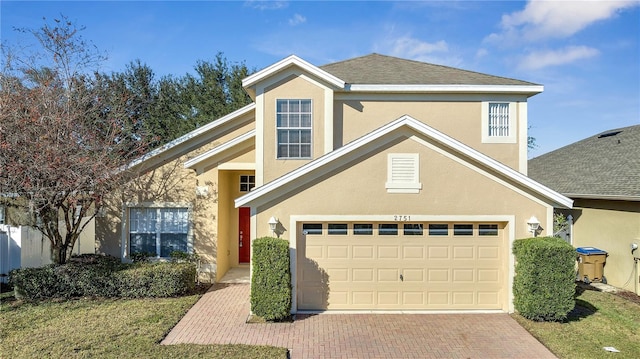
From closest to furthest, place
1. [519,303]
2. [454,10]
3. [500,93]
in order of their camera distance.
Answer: [519,303]
[500,93]
[454,10]

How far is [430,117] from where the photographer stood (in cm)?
1149

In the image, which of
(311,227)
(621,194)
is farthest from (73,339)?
(621,194)

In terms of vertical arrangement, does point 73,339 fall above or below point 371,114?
below

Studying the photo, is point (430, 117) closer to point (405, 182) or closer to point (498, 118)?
point (498, 118)

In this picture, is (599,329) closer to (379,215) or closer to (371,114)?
(379,215)

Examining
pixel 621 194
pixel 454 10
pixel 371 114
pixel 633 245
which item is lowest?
pixel 633 245

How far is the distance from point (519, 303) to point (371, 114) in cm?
668

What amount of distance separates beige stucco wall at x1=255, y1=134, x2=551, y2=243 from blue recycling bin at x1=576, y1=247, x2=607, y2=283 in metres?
4.43

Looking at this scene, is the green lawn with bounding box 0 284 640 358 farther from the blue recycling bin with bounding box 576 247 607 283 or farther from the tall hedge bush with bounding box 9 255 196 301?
the blue recycling bin with bounding box 576 247 607 283

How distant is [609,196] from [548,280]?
5.26 meters

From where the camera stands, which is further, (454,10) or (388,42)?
(388,42)

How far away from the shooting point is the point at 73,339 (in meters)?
7.07

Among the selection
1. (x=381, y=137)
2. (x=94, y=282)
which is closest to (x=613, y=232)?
(x=381, y=137)

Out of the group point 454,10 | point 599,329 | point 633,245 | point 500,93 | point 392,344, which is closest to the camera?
point 392,344
